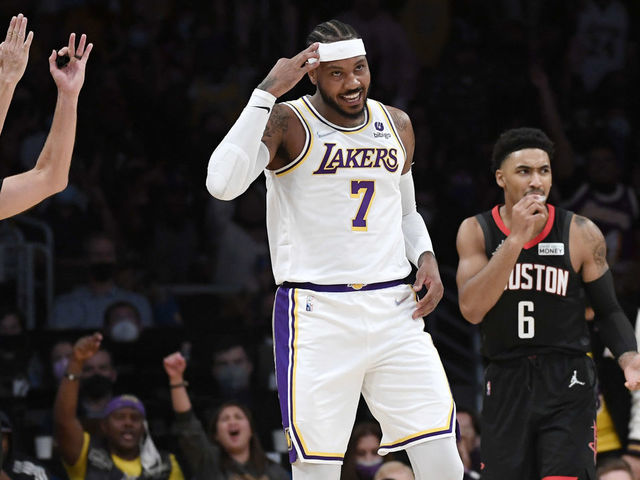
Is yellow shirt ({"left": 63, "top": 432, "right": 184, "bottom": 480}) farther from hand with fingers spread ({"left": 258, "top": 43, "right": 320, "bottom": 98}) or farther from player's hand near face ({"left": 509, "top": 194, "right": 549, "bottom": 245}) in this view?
hand with fingers spread ({"left": 258, "top": 43, "right": 320, "bottom": 98})

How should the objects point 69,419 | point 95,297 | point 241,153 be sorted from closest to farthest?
point 241,153 → point 69,419 → point 95,297

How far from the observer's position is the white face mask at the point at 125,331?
30.3ft

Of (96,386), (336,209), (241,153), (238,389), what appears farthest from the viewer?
(238,389)

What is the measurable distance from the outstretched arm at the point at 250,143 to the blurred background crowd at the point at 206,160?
343 centimetres

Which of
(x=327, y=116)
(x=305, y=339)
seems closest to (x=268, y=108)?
(x=327, y=116)

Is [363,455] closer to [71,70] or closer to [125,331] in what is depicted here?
[125,331]

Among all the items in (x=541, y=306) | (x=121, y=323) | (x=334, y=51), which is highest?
(x=334, y=51)

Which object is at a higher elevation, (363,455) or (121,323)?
(121,323)

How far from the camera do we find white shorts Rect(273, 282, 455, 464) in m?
5.25

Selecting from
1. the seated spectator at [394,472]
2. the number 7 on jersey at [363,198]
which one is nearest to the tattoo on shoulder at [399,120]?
the number 7 on jersey at [363,198]

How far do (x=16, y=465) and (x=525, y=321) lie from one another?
10.8 feet

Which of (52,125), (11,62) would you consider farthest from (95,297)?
(11,62)

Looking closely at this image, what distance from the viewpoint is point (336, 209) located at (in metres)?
5.34

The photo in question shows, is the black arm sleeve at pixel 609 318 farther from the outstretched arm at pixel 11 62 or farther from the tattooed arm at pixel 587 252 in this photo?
the outstretched arm at pixel 11 62
